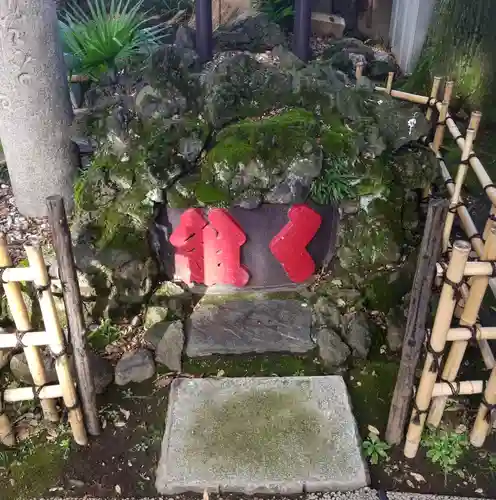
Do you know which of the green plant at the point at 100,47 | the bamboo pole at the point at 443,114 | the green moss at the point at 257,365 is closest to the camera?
the green moss at the point at 257,365

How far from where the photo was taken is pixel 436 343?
11.0 ft

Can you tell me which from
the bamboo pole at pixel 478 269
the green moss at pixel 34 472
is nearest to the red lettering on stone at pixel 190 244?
the green moss at pixel 34 472

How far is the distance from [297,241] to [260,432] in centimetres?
162

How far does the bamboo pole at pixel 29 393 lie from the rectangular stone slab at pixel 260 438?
2.52 ft

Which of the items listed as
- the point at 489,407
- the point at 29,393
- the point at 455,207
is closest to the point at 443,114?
the point at 455,207

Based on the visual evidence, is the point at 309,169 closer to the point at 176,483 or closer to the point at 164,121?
the point at 164,121

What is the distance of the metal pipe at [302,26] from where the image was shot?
23.5 ft

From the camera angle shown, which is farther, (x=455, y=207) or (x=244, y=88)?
(x=244, y=88)

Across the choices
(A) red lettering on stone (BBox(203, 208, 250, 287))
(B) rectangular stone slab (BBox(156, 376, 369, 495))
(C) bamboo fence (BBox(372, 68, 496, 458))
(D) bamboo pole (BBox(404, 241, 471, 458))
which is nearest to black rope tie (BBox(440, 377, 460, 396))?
(C) bamboo fence (BBox(372, 68, 496, 458))

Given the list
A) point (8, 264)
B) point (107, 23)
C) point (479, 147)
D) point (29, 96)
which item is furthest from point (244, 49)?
point (8, 264)

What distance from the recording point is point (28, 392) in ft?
11.7

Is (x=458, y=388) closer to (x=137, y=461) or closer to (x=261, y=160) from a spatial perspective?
(x=137, y=461)

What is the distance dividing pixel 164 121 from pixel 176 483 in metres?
2.90

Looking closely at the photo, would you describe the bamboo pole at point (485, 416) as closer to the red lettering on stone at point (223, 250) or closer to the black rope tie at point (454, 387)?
the black rope tie at point (454, 387)
